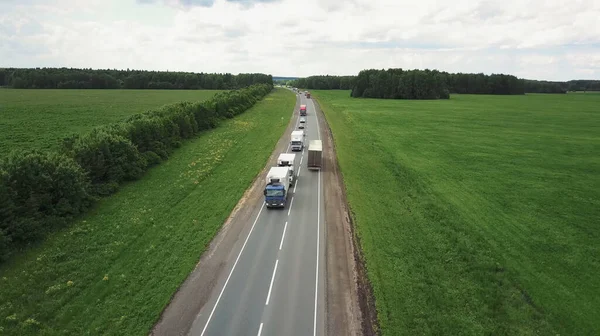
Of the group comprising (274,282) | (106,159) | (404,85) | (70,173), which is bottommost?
(274,282)

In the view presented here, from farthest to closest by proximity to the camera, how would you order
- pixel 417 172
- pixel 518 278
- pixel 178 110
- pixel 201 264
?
1. pixel 178 110
2. pixel 417 172
3. pixel 201 264
4. pixel 518 278

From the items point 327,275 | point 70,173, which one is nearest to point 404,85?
→ point 70,173

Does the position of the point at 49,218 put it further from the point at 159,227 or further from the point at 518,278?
the point at 518,278

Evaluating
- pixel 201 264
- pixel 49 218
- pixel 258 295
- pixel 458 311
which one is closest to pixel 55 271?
pixel 49 218

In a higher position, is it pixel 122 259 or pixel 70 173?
pixel 70 173

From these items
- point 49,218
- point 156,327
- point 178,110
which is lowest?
point 156,327

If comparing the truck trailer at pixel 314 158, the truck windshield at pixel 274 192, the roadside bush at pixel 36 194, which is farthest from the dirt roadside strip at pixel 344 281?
the roadside bush at pixel 36 194

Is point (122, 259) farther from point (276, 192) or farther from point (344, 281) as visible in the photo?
point (344, 281)

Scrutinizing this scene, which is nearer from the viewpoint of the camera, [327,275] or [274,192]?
[327,275]
